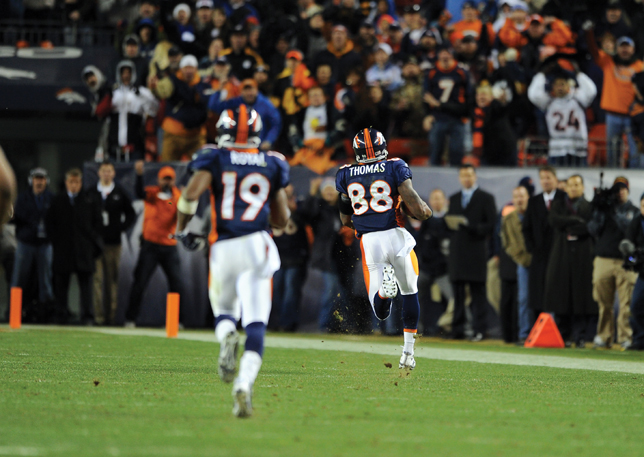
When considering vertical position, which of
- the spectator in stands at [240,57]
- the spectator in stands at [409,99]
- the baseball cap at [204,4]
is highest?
the baseball cap at [204,4]

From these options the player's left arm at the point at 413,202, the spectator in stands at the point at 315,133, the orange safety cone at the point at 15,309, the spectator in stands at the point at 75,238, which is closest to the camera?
the player's left arm at the point at 413,202

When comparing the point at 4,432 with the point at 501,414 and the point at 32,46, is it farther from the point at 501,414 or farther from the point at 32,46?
the point at 32,46

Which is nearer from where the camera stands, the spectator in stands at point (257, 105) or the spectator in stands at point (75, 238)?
the spectator in stands at point (257, 105)

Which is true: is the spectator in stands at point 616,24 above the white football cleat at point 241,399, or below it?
above

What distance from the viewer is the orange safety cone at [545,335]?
14.4 meters

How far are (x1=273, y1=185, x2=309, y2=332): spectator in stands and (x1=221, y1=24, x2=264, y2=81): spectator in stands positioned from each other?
2.23 m

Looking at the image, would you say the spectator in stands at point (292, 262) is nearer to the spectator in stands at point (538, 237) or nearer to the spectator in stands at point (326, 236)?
the spectator in stands at point (326, 236)

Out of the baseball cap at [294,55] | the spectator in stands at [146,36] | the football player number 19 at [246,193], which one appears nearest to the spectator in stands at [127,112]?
the spectator in stands at [146,36]

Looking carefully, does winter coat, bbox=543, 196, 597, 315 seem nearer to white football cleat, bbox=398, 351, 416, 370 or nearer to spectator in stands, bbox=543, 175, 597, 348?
spectator in stands, bbox=543, 175, 597, 348

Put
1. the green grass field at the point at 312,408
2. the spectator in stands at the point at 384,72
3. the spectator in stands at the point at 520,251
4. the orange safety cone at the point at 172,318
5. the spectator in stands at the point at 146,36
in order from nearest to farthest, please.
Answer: the green grass field at the point at 312,408 < the orange safety cone at the point at 172,318 < the spectator in stands at the point at 520,251 < the spectator in stands at the point at 384,72 < the spectator in stands at the point at 146,36

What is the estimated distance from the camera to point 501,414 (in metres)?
6.77

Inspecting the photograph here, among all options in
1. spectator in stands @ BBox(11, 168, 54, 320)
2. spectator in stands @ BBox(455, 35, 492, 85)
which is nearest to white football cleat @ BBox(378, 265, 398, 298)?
spectator in stands @ BBox(455, 35, 492, 85)

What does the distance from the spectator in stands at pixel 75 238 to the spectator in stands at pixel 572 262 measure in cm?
732

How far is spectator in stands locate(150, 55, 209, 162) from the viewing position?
681 inches
